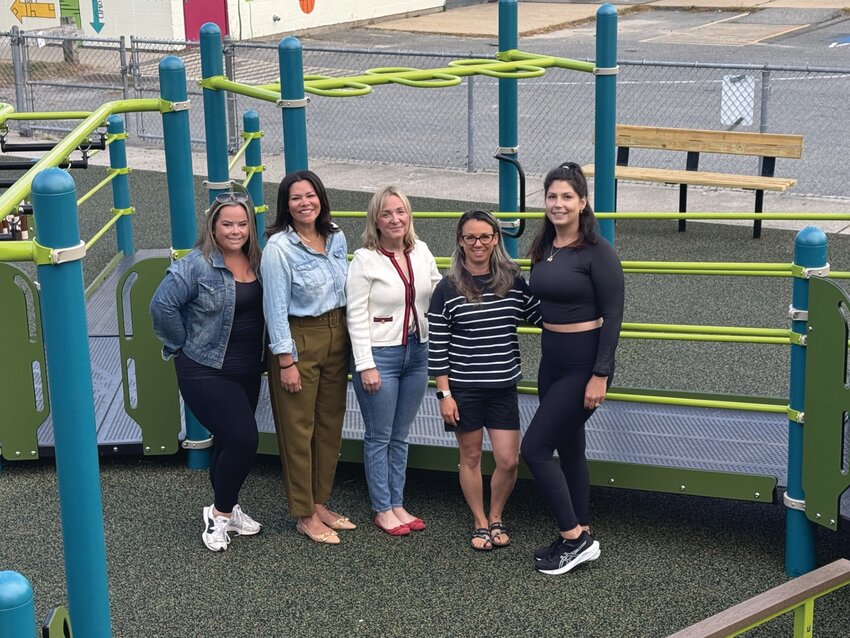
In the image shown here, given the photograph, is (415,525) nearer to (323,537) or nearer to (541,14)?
(323,537)

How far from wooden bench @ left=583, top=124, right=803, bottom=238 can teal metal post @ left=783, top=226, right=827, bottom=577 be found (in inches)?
231

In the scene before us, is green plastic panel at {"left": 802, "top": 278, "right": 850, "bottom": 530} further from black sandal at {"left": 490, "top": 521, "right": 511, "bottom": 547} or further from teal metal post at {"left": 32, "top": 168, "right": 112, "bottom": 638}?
teal metal post at {"left": 32, "top": 168, "right": 112, "bottom": 638}

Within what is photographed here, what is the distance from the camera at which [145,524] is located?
5.61m

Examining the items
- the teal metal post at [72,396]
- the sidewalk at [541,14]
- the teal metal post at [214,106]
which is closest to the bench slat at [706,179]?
the teal metal post at [214,106]

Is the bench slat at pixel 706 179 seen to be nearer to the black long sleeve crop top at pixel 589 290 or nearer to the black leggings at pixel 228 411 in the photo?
the black long sleeve crop top at pixel 589 290

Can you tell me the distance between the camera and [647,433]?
586 centimetres

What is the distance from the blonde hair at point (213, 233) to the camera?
5102 millimetres

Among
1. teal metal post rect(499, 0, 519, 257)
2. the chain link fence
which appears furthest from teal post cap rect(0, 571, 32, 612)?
the chain link fence

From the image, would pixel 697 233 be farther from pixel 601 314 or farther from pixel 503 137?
pixel 601 314

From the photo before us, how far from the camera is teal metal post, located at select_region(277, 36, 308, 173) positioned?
5848 mm

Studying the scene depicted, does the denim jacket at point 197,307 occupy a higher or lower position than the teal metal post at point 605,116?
lower

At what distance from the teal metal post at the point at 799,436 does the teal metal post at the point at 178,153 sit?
A: 109 inches

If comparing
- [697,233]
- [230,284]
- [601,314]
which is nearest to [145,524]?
[230,284]

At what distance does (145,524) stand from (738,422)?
9.16 feet
